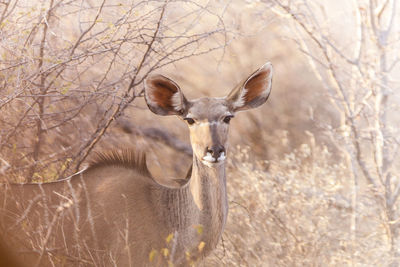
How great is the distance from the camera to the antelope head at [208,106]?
11.4 feet

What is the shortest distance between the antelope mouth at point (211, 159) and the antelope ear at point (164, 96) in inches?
18.0

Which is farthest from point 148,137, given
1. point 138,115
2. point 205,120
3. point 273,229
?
point 205,120

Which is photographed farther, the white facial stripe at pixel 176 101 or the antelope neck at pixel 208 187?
the white facial stripe at pixel 176 101

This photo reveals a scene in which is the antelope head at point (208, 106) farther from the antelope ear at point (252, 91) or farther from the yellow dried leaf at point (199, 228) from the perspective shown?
the yellow dried leaf at point (199, 228)

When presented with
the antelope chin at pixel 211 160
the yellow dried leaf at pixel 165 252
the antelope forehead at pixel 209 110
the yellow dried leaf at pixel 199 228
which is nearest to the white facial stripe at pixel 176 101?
the antelope forehead at pixel 209 110

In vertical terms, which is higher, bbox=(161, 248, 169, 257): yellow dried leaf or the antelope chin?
the antelope chin

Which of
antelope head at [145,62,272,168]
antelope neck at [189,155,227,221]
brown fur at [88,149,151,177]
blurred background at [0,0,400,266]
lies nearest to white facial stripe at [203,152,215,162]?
antelope head at [145,62,272,168]

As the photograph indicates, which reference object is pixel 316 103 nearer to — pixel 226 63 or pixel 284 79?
pixel 284 79

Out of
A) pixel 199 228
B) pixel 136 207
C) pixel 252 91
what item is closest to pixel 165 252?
pixel 199 228

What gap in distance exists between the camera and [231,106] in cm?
373

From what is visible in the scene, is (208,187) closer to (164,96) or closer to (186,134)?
(164,96)

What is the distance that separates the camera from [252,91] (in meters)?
3.88

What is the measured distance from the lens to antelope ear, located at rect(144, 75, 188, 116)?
3.74 meters

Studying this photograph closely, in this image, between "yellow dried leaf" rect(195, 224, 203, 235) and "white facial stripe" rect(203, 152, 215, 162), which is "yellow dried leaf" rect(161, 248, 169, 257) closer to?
"yellow dried leaf" rect(195, 224, 203, 235)
